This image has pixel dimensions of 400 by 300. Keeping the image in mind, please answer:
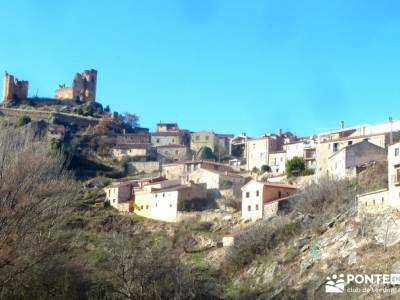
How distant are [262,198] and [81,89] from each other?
6880 centimetres

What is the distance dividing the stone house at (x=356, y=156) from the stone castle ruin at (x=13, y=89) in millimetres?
64086

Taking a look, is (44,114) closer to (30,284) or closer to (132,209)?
(132,209)

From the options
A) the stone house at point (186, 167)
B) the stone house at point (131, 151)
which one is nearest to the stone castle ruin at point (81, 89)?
the stone house at point (131, 151)

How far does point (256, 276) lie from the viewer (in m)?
43.4

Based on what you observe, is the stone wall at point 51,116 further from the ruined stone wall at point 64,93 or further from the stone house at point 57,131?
the ruined stone wall at point 64,93

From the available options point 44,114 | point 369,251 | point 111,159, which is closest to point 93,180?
point 111,159

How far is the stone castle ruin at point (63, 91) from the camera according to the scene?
110 meters

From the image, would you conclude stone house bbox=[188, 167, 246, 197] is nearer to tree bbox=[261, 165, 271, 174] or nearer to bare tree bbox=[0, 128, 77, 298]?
tree bbox=[261, 165, 271, 174]

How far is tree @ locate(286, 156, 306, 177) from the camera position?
2456 inches

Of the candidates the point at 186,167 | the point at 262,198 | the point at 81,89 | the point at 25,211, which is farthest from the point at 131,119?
the point at 25,211

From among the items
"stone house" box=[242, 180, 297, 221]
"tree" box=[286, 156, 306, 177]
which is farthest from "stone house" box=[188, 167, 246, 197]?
"stone house" box=[242, 180, 297, 221]

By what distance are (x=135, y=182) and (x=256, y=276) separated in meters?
25.6

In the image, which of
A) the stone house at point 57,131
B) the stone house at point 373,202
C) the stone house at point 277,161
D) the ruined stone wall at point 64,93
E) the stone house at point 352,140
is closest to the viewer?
the stone house at point 373,202

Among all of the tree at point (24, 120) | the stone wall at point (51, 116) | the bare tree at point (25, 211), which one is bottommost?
the bare tree at point (25, 211)
